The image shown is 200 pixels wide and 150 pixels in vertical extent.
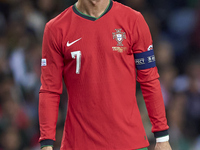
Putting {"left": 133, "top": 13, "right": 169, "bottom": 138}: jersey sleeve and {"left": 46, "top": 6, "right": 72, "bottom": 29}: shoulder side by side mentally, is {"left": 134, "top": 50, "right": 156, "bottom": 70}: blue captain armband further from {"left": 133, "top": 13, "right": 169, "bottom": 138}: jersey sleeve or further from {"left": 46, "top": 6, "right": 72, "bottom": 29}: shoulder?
{"left": 46, "top": 6, "right": 72, "bottom": 29}: shoulder

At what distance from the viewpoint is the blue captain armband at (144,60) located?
3.18 metres

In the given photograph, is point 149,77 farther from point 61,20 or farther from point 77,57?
point 61,20

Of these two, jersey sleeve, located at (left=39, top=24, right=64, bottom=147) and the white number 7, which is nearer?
the white number 7

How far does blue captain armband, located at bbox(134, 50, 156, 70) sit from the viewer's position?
318 centimetres

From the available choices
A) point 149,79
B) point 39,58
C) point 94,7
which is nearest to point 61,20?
point 94,7

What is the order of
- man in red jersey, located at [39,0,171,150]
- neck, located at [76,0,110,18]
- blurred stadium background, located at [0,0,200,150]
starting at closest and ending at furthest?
man in red jersey, located at [39,0,171,150]
neck, located at [76,0,110,18]
blurred stadium background, located at [0,0,200,150]

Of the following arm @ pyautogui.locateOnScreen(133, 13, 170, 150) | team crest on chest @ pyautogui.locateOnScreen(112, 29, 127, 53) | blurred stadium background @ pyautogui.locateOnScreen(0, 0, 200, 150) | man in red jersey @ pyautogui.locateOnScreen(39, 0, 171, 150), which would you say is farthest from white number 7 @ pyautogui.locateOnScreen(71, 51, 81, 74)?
blurred stadium background @ pyautogui.locateOnScreen(0, 0, 200, 150)

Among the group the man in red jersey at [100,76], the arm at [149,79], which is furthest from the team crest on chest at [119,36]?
the arm at [149,79]

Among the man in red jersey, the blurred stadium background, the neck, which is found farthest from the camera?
the blurred stadium background

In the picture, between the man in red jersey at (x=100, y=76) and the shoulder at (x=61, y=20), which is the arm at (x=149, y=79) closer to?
the man in red jersey at (x=100, y=76)

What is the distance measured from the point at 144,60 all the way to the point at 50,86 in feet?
2.35

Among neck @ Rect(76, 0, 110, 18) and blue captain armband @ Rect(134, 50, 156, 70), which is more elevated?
neck @ Rect(76, 0, 110, 18)

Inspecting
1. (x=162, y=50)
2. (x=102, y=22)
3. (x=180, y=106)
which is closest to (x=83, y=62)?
(x=102, y=22)

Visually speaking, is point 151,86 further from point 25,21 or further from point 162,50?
point 25,21
